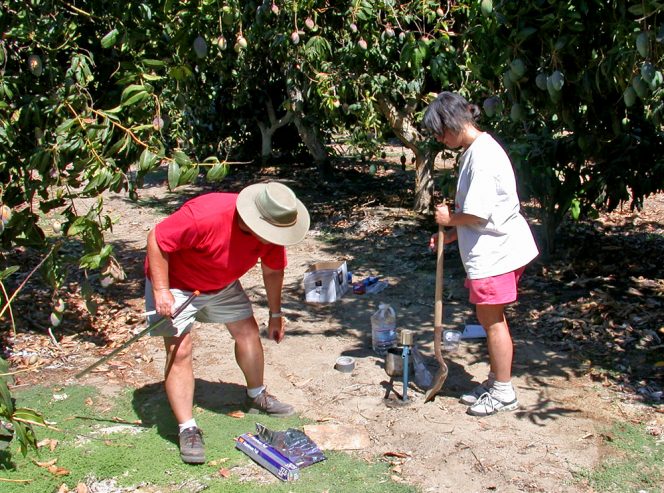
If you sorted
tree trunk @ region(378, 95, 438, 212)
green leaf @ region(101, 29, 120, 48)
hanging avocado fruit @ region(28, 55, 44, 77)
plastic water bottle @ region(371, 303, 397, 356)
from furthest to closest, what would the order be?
tree trunk @ region(378, 95, 438, 212) → plastic water bottle @ region(371, 303, 397, 356) → hanging avocado fruit @ region(28, 55, 44, 77) → green leaf @ region(101, 29, 120, 48)

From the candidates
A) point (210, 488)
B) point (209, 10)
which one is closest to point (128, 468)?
point (210, 488)

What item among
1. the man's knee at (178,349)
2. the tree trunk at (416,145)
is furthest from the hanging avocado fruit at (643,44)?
the tree trunk at (416,145)

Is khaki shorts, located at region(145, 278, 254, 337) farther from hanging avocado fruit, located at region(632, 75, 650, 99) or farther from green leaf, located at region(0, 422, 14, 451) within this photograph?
hanging avocado fruit, located at region(632, 75, 650, 99)

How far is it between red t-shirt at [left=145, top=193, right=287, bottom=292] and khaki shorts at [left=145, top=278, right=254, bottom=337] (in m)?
0.06

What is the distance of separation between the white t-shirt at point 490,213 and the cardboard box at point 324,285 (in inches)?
94.2

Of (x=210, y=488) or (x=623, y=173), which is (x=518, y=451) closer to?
(x=210, y=488)

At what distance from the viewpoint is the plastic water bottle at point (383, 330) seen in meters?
5.35

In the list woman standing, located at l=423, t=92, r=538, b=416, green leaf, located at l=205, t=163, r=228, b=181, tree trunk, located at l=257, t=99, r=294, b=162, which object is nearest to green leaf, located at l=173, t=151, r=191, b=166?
green leaf, located at l=205, t=163, r=228, b=181

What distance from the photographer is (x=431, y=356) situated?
5.34 m

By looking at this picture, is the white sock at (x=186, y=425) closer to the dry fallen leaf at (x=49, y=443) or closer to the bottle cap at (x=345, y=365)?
the dry fallen leaf at (x=49, y=443)

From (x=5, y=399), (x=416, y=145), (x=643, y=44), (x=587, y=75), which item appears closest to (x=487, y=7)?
(x=587, y=75)

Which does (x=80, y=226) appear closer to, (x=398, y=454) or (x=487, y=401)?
(x=398, y=454)

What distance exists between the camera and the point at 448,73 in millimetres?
7543

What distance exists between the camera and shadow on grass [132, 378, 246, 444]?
4.36 m
